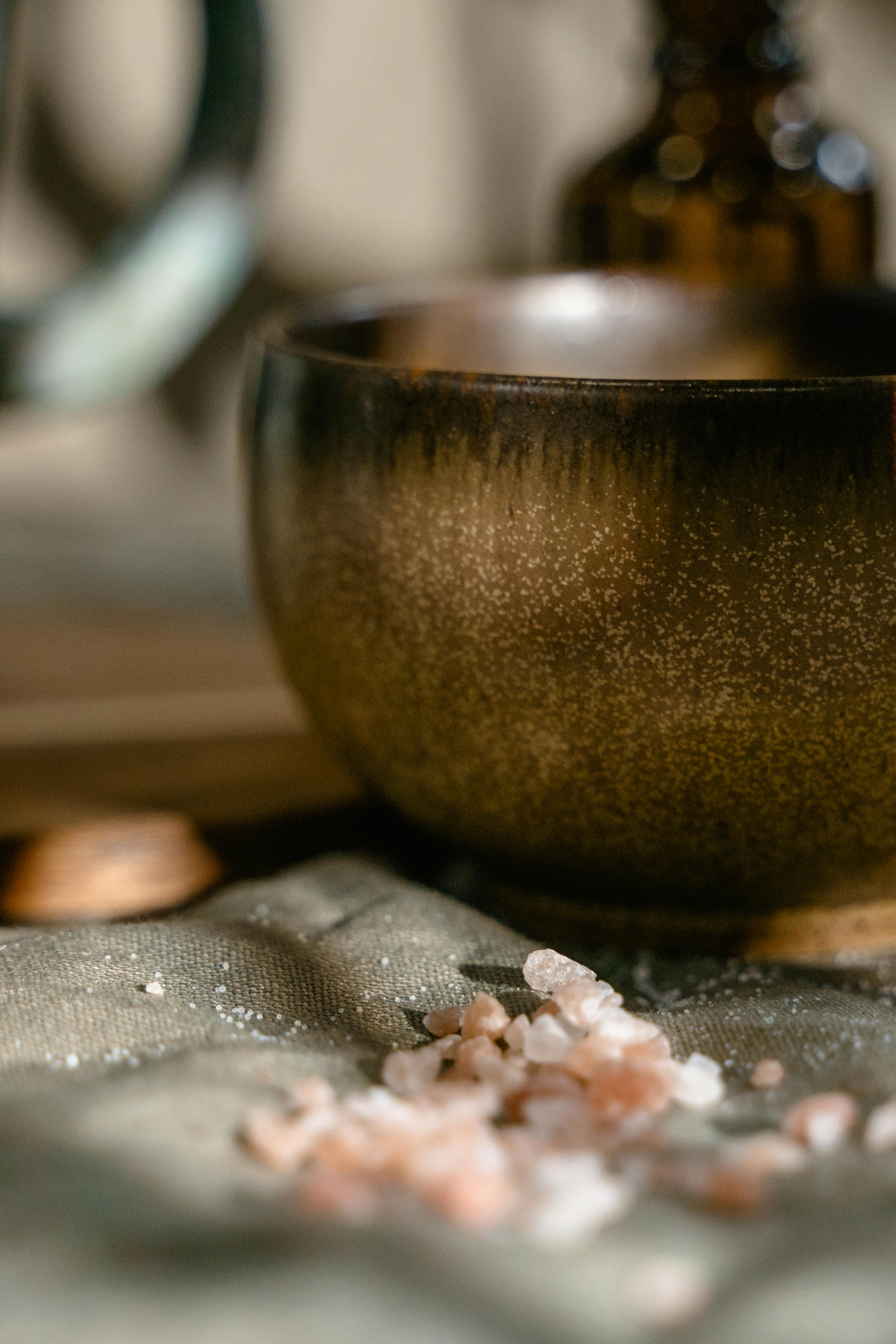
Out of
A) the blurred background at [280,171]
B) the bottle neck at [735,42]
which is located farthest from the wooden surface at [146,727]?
the bottle neck at [735,42]

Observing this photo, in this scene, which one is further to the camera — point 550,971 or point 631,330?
point 631,330

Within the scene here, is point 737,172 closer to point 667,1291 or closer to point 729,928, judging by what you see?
point 729,928

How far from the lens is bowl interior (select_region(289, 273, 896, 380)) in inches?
15.8

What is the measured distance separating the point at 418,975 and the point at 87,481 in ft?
1.86

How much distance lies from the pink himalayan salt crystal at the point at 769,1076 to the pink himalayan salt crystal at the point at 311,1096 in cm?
8

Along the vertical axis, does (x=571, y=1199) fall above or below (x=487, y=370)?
below

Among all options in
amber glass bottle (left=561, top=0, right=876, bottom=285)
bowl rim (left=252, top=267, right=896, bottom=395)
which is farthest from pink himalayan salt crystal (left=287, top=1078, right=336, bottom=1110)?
amber glass bottle (left=561, top=0, right=876, bottom=285)

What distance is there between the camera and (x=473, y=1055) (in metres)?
0.26

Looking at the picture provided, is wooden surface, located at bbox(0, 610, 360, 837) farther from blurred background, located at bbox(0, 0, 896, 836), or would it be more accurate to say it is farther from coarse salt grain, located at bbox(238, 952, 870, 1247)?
coarse salt grain, located at bbox(238, 952, 870, 1247)

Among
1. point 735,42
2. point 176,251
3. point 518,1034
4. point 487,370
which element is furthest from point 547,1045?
point 735,42

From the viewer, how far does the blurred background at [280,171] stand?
2.37ft

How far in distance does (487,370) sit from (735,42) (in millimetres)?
284

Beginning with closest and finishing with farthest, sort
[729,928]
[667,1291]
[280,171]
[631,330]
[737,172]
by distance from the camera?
[667,1291] → [729,928] → [631,330] → [737,172] → [280,171]

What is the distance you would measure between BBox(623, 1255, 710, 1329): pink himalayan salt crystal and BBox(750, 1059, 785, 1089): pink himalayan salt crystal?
6 cm
